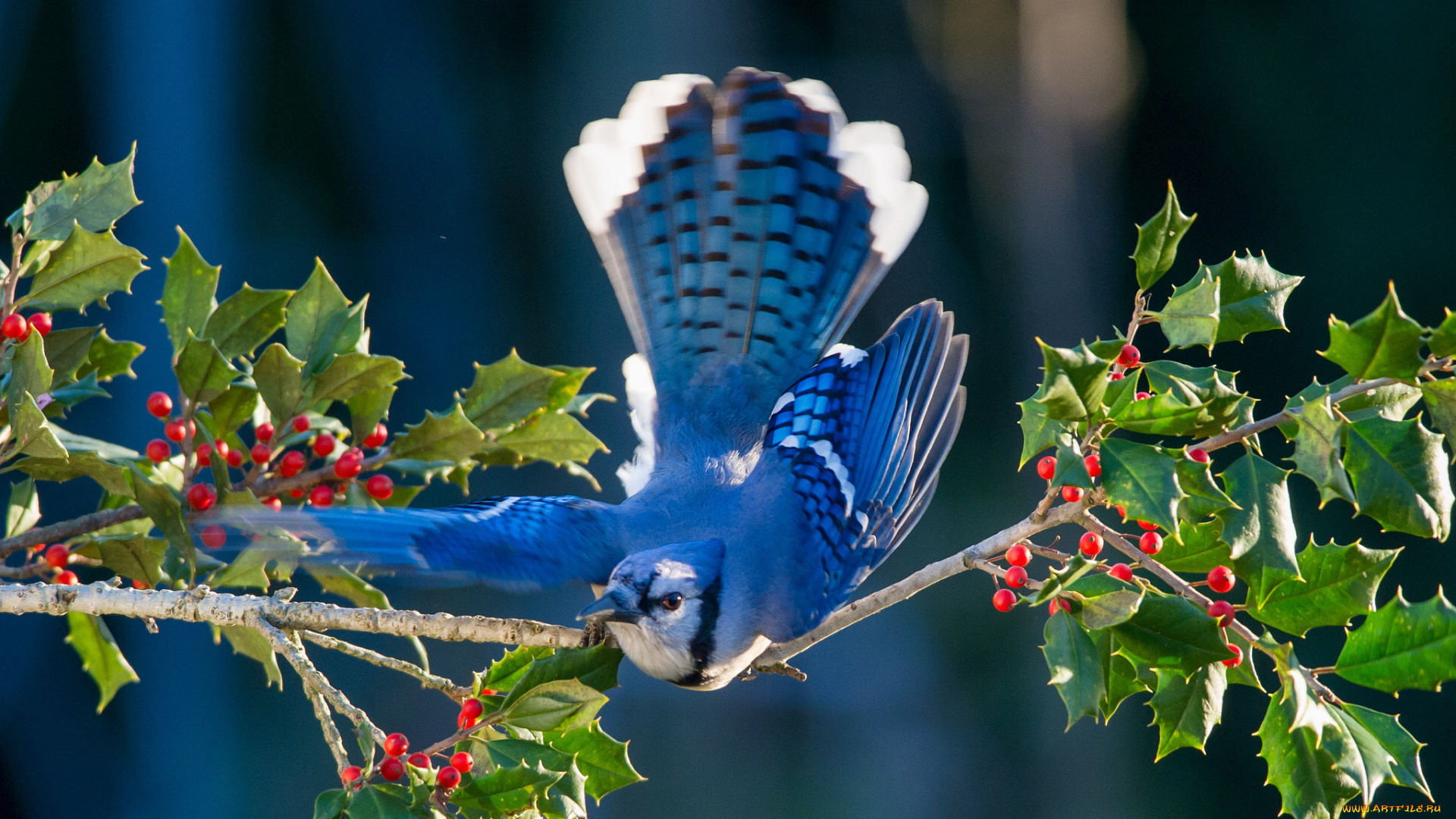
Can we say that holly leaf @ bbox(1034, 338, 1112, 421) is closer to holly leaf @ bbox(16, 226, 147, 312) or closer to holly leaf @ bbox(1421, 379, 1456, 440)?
holly leaf @ bbox(1421, 379, 1456, 440)

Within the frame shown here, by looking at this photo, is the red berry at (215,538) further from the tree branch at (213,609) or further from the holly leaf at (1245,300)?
the holly leaf at (1245,300)

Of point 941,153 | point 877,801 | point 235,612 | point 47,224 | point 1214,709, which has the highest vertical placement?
point 941,153

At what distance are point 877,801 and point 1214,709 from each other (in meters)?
3.20

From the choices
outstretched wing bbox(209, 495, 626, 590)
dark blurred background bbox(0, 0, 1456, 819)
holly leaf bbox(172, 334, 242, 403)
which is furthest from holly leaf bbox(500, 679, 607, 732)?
dark blurred background bbox(0, 0, 1456, 819)

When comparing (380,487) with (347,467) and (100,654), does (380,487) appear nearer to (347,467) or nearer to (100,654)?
(347,467)

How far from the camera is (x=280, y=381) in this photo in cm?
115

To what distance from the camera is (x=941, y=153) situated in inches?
163

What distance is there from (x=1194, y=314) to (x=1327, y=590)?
9.9 inches

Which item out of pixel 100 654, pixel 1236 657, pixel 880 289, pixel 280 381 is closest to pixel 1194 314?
pixel 1236 657

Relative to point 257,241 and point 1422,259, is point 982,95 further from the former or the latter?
point 257,241

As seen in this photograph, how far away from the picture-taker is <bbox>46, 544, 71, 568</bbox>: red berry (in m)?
1.19

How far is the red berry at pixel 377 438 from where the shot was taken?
4.24 feet

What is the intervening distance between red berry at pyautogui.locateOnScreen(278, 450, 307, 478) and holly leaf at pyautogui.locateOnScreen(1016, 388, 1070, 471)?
2.62 feet

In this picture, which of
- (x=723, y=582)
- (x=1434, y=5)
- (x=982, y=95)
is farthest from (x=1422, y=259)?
(x=723, y=582)
